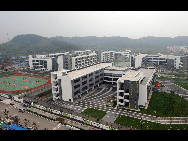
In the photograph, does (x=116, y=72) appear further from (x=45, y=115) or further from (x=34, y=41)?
(x=34, y=41)

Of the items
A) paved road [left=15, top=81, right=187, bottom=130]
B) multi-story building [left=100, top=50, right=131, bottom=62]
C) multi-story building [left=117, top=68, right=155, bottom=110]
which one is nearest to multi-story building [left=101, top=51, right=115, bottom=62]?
multi-story building [left=100, top=50, right=131, bottom=62]

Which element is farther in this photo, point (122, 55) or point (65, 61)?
point (122, 55)

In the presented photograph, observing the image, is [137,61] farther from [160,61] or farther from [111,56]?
[111,56]

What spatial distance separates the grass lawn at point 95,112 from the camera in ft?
50.8

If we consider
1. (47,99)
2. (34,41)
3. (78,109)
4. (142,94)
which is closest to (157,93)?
(142,94)

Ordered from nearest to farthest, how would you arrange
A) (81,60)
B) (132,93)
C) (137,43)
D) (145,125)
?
(145,125) < (132,93) < (81,60) < (137,43)

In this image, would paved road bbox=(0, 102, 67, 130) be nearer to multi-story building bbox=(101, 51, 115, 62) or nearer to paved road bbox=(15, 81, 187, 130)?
paved road bbox=(15, 81, 187, 130)

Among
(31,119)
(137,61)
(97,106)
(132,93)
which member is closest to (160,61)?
(137,61)

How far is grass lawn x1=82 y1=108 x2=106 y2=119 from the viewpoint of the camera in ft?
50.8

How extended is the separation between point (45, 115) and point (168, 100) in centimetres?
1443

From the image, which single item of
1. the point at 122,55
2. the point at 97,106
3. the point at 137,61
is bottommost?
the point at 97,106

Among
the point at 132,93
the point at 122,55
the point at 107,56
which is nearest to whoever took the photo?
the point at 132,93

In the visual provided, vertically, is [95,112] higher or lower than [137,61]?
lower

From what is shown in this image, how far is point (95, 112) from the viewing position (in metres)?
16.3
